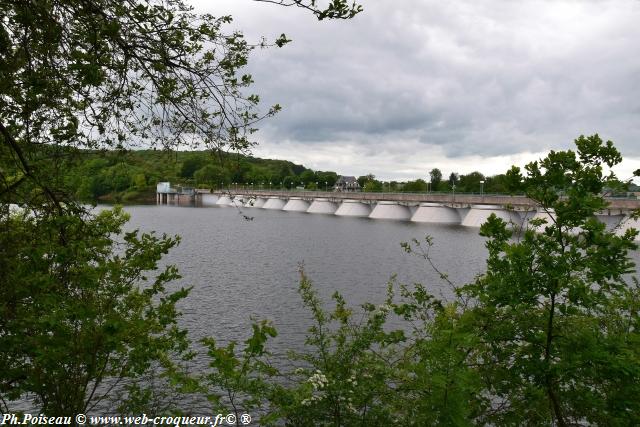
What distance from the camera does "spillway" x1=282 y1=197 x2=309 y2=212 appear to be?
139m

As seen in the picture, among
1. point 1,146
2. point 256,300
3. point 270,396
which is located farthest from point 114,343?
point 256,300

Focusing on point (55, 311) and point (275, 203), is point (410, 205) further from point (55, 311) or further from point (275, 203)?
point (55, 311)

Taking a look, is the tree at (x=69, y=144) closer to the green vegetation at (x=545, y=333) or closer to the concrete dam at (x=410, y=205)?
the green vegetation at (x=545, y=333)

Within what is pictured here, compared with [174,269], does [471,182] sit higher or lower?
higher

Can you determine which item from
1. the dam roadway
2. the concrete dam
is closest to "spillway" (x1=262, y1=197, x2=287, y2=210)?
the concrete dam

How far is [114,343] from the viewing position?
16.5 ft

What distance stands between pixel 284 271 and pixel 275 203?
115473mm

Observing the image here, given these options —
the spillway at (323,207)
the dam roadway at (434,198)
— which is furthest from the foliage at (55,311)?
the spillway at (323,207)

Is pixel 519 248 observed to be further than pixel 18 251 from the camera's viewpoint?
No

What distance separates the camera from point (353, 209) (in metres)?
118

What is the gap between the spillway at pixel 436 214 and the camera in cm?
9288

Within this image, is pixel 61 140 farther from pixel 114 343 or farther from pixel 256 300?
pixel 256 300

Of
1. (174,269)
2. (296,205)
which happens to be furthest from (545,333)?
(296,205)

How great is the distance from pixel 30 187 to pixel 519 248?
234 inches
